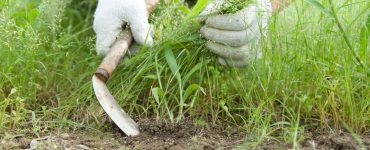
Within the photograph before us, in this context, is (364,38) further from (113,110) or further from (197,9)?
(113,110)

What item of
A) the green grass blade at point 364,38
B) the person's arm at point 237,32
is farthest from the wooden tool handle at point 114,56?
the green grass blade at point 364,38

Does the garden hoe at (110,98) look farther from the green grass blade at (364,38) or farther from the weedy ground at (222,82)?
the green grass blade at (364,38)

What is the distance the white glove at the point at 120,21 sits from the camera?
241cm

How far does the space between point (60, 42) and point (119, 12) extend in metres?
0.53

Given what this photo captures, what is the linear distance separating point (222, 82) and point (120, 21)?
0.50 m

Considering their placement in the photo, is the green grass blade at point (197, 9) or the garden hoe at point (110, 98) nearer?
the garden hoe at point (110, 98)

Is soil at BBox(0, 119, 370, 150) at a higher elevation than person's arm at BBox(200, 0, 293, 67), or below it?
below

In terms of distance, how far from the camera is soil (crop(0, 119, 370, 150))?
76.8 inches

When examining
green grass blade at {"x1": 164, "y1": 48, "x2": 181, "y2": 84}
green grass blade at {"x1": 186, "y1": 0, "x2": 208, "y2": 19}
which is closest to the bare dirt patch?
green grass blade at {"x1": 164, "y1": 48, "x2": 181, "y2": 84}

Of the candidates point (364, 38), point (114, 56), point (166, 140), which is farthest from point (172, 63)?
point (364, 38)

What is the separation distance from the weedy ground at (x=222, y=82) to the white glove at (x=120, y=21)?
0.21 feet

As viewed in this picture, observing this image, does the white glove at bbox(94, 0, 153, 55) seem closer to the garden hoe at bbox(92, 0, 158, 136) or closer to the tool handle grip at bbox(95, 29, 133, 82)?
the tool handle grip at bbox(95, 29, 133, 82)

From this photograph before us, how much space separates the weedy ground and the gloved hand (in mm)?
56

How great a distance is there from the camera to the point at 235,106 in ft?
7.59
